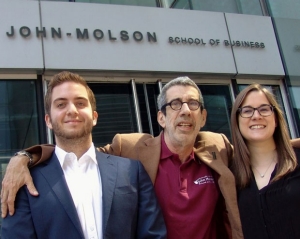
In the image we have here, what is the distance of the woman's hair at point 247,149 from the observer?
2621 mm

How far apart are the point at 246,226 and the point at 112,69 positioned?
3.70 metres

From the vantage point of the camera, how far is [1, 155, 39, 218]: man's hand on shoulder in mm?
2100

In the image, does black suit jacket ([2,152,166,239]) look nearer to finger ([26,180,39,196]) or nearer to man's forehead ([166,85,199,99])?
finger ([26,180,39,196])

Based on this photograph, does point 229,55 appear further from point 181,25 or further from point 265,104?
point 265,104

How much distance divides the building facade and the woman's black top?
3272 millimetres

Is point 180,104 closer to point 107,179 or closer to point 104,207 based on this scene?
point 107,179

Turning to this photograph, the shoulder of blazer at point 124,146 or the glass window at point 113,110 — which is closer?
the shoulder of blazer at point 124,146

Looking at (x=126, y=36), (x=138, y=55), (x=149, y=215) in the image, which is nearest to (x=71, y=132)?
(x=149, y=215)

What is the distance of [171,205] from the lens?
258 cm

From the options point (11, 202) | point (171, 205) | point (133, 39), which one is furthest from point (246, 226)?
point (133, 39)

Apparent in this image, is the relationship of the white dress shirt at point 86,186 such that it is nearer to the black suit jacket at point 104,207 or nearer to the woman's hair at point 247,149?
the black suit jacket at point 104,207

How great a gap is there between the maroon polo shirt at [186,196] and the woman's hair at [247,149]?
0.23m

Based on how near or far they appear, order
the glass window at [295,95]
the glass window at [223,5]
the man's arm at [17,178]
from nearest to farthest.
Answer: the man's arm at [17,178], the glass window at [295,95], the glass window at [223,5]

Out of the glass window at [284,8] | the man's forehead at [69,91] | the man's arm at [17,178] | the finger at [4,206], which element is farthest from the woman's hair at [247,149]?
the glass window at [284,8]
